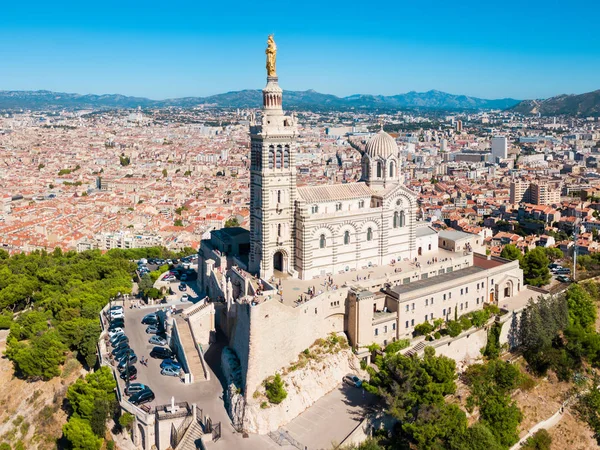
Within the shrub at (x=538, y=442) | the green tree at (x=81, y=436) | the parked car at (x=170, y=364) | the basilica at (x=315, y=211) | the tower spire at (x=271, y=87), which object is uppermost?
the tower spire at (x=271, y=87)

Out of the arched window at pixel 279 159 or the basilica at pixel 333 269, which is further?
the arched window at pixel 279 159

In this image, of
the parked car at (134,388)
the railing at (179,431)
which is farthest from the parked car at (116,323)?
the railing at (179,431)

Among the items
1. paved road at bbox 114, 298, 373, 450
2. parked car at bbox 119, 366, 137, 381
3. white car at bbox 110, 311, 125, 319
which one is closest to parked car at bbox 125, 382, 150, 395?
paved road at bbox 114, 298, 373, 450

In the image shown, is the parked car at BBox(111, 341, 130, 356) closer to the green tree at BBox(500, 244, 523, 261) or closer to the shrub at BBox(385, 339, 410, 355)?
the shrub at BBox(385, 339, 410, 355)

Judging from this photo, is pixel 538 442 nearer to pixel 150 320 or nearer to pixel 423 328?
pixel 423 328

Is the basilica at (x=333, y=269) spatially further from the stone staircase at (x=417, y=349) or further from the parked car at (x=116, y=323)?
the parked car at (x=116, y=323)

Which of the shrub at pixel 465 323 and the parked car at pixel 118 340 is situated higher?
the shrub at pixel 465 323

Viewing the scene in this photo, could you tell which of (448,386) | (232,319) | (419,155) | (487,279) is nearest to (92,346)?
(232,319)

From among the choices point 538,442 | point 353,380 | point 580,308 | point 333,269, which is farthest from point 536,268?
point 353,380
